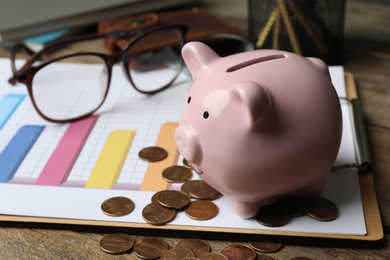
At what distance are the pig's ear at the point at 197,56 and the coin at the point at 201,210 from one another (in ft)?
0.56

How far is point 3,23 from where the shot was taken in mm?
1174

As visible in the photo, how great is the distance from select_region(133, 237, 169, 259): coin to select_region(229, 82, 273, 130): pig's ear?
0.19 m

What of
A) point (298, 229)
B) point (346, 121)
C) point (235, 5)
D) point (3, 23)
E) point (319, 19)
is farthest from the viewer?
point (235, 5)

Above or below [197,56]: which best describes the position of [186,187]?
below

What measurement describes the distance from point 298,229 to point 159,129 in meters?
0.34

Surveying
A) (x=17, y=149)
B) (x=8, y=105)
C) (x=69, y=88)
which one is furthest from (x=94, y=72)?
(x=17, y=149)

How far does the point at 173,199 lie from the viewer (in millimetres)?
707

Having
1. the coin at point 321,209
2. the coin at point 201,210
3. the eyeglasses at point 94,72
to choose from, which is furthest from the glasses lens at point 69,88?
the coin at point 321,209

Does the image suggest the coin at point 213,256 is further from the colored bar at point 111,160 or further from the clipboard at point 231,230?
the colored bar at point 111,160

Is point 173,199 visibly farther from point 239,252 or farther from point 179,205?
point 239,252

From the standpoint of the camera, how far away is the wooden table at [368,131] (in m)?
0.64

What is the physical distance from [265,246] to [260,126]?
0.50 ft

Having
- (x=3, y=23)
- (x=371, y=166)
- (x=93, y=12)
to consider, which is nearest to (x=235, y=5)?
(x=93, y=12)

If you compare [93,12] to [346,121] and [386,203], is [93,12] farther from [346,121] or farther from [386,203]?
[386,203]
